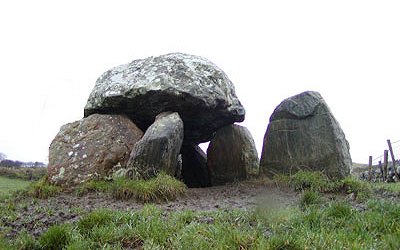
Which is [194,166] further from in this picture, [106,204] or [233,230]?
[233,230]

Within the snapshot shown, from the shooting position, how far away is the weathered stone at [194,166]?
1319cm

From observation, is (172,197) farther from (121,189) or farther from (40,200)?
(40,200)

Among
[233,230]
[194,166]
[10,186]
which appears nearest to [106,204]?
[233,230]

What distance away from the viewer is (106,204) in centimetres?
756

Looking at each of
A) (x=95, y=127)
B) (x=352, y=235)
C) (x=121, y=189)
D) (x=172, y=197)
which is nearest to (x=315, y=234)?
(x=352, y=235)

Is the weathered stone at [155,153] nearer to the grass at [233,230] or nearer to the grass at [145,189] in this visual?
the grass at [145,189]

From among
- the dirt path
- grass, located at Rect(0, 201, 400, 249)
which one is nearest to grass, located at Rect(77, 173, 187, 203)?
the dirt path

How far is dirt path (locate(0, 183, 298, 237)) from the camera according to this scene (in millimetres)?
6414

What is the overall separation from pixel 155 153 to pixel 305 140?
415cm

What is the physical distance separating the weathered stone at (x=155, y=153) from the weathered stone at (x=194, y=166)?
3.54 m

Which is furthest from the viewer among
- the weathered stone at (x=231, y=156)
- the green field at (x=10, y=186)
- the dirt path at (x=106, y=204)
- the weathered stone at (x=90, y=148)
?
the weathered stone at (x=231, y=156)

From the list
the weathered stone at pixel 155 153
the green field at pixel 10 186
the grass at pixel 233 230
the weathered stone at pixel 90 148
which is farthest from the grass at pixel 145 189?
the green field at pixel 10 186

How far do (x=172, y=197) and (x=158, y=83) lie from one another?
11.4ft

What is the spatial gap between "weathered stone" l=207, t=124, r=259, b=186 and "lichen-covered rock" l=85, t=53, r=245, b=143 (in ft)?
1.66
